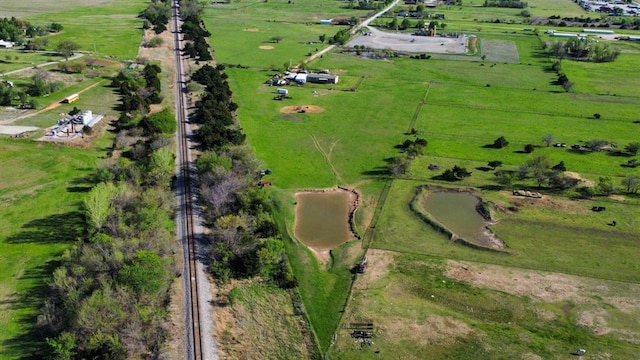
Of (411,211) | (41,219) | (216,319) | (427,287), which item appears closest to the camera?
(216,319)

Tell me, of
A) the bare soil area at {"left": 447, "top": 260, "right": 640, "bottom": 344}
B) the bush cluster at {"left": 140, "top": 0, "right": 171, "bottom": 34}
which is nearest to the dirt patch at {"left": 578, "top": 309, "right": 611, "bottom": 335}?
the bare soil area at {"left": 447, "top": 260, "right": 640, "bottom": 344}

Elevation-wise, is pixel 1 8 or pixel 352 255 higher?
pixel 1 8

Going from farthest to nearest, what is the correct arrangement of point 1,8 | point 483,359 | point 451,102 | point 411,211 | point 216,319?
point 1,8, point 451,102, point 411,211, point 216,319, point 483,359

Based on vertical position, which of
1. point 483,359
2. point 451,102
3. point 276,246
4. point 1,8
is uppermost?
point 1,8

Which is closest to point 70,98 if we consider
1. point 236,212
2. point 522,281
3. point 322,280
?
point 236,212

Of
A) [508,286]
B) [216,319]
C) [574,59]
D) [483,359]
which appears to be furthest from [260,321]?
[574,59]

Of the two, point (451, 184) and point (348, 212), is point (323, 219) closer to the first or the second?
point (348, 212)

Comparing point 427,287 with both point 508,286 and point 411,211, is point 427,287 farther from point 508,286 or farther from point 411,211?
point 411,211
